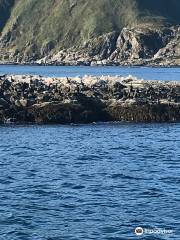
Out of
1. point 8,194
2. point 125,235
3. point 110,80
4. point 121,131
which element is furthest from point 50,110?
point 125,235

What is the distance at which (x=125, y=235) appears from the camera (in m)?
32.3

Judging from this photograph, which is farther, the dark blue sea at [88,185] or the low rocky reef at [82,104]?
the low rocky reef at [82,104]

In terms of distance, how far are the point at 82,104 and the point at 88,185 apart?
37321 mm

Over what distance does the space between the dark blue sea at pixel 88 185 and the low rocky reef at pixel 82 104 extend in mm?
7576

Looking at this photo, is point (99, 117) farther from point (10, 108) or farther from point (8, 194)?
point (8, 194)

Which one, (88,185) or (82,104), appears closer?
(88,185)

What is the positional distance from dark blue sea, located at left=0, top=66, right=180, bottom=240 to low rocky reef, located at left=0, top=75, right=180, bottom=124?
7576 mm

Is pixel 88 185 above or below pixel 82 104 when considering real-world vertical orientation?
below

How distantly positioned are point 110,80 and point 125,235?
69.7m

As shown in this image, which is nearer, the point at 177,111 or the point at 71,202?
the point at 71,202

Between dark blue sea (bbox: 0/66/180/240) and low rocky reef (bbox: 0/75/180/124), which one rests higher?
low rocky reef (bbox: 0/75/180/124)

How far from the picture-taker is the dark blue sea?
110 feet

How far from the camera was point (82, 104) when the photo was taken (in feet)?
262

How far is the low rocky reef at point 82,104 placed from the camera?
78.9 metres
